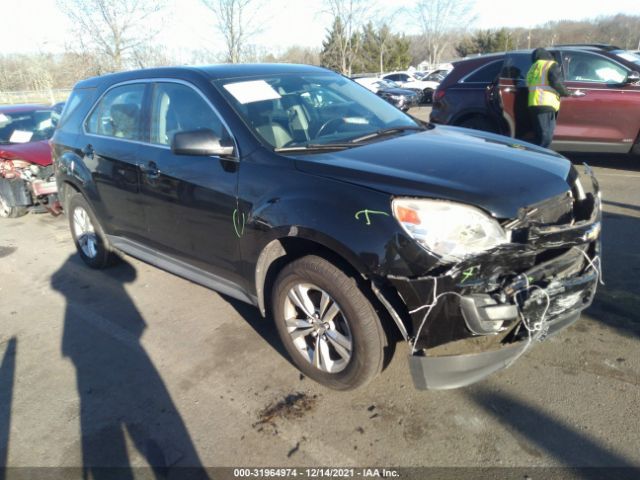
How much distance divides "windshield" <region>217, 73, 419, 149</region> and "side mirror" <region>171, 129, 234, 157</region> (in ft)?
0.79

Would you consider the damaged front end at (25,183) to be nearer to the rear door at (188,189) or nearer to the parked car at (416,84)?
the rear door at (188,189)

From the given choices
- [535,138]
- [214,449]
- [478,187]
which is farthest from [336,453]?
[535,138]

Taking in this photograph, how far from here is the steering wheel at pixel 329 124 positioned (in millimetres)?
3341

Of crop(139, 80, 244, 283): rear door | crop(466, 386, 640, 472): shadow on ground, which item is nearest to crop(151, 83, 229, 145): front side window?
crop(139, 80, 244, 283): rear door

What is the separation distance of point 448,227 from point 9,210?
767cm

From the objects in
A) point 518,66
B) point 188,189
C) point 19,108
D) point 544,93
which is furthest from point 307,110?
point 19,108

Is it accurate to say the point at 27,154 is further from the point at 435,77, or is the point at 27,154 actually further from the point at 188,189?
the point at 435,77

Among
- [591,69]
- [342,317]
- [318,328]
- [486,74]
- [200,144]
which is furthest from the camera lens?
[486,74]

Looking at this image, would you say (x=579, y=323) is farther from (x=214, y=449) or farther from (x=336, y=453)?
(x=214, y=449)

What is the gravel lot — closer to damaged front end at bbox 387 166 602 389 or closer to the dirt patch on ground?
the dirt patch on ground

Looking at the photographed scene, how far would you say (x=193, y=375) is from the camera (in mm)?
3215

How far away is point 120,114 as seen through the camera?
4211mm

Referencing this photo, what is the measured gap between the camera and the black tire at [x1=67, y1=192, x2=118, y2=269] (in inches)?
187

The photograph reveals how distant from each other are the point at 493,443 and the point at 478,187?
1284 millimetres
